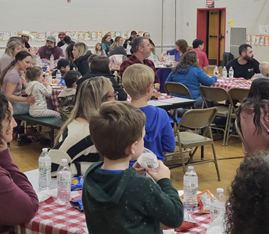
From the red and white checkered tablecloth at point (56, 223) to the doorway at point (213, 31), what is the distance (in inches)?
547

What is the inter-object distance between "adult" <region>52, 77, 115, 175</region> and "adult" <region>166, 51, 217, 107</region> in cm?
344

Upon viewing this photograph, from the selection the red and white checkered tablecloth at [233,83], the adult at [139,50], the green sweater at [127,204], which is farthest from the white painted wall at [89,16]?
the green sweater at [127,204]

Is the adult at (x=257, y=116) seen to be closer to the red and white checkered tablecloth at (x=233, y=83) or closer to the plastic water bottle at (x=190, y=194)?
the plastic water bottle at (x=190, y=194)

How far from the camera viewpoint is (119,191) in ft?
5.41

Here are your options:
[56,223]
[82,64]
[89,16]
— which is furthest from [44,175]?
[89,16]

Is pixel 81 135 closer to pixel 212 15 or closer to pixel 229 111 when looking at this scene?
pixel 229 111

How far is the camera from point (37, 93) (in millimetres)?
5844

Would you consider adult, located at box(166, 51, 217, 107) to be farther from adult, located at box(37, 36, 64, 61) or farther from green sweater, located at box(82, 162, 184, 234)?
green sweater, located at box(82, 162, 184, 234)

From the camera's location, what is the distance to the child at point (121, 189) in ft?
5.51

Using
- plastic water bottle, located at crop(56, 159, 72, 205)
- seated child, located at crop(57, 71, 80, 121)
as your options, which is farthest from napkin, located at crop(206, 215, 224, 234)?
seated child, located at crop(57, 71, 80, 121)

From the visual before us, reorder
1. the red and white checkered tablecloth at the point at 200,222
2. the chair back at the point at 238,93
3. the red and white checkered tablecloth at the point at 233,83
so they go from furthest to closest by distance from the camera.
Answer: the red and white checkered tablecloth at the point at 233,83 → the chair back at the point at 238,93 → the red and white checkered tablecloth at the point at 200,222

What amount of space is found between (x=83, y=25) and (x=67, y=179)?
486 inches

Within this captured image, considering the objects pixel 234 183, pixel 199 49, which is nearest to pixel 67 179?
pixel 234 183

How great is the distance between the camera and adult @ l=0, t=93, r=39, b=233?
2.03 metres
